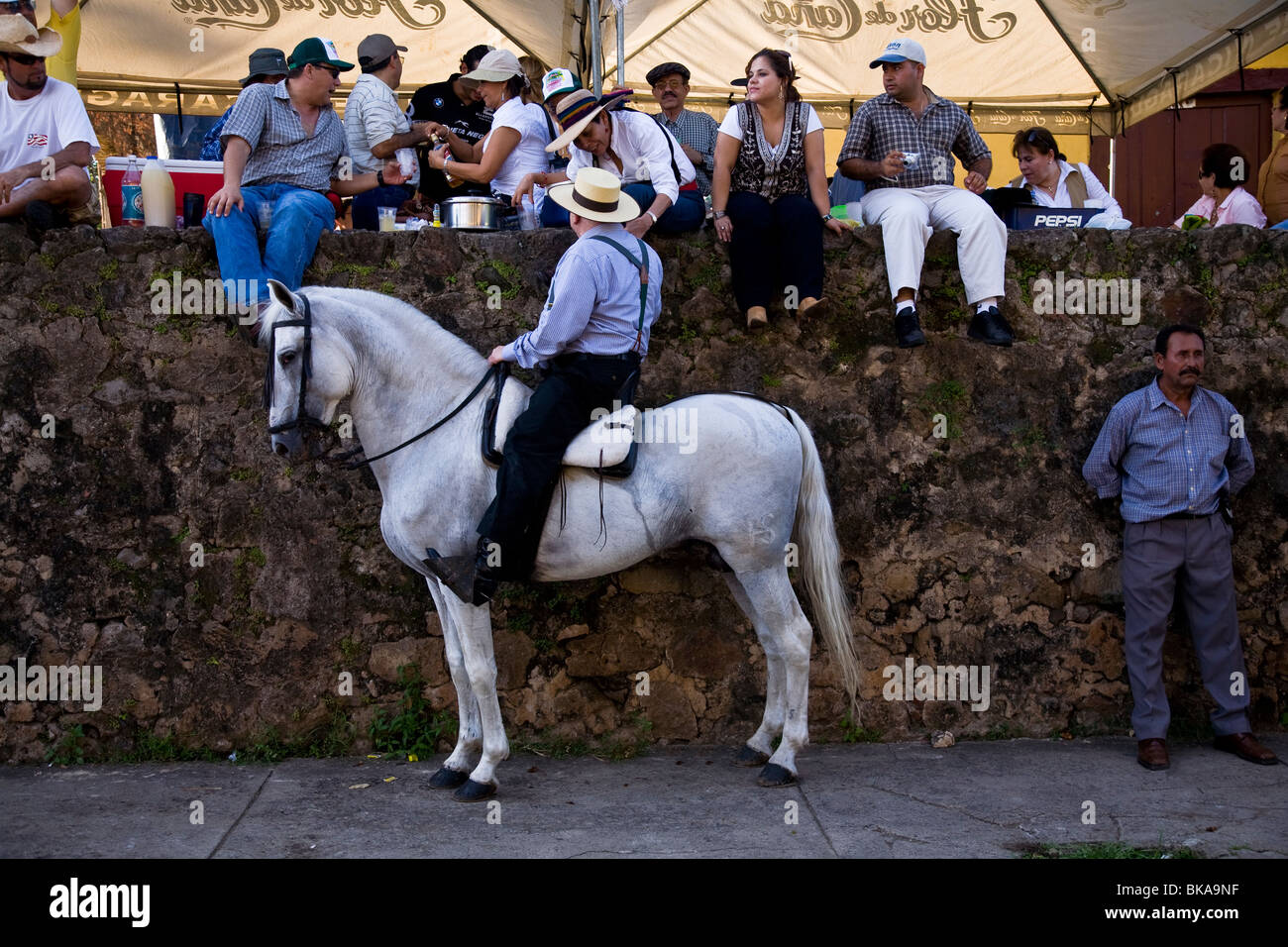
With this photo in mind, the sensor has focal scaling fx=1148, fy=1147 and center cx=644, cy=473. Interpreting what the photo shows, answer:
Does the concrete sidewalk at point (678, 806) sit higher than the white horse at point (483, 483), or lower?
lower

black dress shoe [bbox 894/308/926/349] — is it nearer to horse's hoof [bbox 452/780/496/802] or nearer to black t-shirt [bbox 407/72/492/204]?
black t-shirt [bbox 407/72/492/204]

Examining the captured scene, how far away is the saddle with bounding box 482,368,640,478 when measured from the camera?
5203 mm

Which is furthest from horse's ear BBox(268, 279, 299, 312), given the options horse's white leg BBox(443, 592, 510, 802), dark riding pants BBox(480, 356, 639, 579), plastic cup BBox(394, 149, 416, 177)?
plastic cup BBox(394, 149, 416, 177)

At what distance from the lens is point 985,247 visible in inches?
245

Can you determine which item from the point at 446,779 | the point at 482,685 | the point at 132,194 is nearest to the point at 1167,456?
the point at 482,685

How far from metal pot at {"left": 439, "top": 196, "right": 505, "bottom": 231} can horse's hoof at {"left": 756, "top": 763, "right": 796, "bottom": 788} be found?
10.7 ft

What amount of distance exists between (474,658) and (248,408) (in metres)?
1.97

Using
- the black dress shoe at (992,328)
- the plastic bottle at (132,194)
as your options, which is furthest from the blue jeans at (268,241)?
the black dress shoe at (992,328)

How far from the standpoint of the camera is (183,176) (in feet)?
21.4

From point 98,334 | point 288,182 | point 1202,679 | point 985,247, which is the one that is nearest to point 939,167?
point 985,247

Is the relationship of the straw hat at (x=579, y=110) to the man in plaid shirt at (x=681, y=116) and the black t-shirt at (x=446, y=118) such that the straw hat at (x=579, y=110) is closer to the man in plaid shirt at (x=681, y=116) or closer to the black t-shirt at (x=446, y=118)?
the black t-shirt at (x=446, y=118)

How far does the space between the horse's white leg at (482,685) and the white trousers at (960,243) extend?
2.89m

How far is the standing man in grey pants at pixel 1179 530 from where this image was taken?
19.4ft

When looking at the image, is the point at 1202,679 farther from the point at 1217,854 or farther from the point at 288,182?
the point at 288,182
